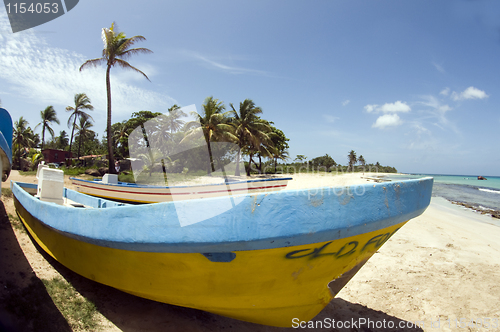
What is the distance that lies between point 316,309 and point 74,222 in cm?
241

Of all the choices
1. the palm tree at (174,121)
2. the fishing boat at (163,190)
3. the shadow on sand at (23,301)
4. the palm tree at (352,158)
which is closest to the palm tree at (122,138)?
the palm tree at (174,121)

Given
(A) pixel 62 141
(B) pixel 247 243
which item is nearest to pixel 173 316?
(B) pixel 247 243

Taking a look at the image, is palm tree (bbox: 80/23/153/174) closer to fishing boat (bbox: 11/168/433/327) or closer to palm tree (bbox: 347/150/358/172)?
fishing boat (bbox: 11/168/433/327)

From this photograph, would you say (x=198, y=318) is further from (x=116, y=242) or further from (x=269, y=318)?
(x=116, y=242)

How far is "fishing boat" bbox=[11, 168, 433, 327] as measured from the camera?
1.44 metres

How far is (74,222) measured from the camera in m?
2.16

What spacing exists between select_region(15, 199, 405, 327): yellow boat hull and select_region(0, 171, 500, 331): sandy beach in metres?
0.47

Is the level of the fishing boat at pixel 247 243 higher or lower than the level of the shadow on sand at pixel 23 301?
higher

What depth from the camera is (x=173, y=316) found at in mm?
2441

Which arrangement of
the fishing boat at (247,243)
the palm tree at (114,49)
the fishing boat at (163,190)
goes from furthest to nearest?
the palm tree at (114,49)
the fishing boat at (163,190)
the fishing boat at (247,243)

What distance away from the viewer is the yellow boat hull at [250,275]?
168cm

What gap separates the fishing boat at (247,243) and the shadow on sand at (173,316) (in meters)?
0.41

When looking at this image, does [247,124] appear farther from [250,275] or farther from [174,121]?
[250,275]

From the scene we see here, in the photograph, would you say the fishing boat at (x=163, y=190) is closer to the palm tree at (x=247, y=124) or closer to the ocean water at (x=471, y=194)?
the ocean water at (x=471, y=194)
